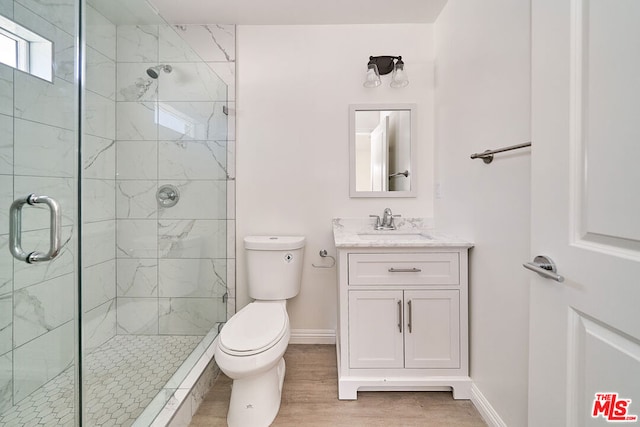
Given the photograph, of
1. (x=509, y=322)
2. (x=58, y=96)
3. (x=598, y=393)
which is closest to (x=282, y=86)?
(x=58, y=96)

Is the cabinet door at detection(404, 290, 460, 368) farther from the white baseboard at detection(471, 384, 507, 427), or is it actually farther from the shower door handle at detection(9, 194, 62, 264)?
the shower door handle at detection(9, 194, 62, 264)

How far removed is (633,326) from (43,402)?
6.73 feet

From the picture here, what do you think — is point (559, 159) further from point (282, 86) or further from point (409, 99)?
point (282, 86)

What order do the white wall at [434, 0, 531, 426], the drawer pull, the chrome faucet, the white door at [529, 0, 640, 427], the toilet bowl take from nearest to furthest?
the white door at [529, 0, 640, 427]
the white wall at [434, 0, 531, 426]
the toilet bowl
the drawer pull
the chrome faucet

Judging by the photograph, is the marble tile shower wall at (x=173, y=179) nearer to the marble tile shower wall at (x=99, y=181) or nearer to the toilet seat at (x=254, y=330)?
the marble tile shower wall at (x=99, y=181)

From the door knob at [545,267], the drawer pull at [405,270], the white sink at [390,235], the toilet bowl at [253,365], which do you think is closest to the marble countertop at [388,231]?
the white sink at [390,235]

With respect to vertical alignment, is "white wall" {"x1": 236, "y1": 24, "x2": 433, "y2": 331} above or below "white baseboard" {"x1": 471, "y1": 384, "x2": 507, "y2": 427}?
above

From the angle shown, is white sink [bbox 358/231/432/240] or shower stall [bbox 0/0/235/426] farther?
white sink [bbox 358/231/432/240]

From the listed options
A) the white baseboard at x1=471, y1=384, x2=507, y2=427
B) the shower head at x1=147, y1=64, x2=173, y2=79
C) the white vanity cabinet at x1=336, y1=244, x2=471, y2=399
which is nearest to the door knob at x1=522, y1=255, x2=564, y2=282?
the white vanity cabinet at x1=336, y1=244, x2=471, y2=399

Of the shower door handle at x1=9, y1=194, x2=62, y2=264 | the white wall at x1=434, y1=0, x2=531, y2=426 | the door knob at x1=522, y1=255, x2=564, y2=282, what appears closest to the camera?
the door knob at x1=522, y1=255, x2=564, y2=282

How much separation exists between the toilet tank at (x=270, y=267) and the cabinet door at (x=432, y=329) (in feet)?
2.49

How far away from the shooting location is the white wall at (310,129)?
1994 mm

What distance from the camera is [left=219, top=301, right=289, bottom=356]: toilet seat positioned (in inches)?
A: 48.0

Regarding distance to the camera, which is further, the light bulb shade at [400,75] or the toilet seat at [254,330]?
the light bulb shade at [400,75]
